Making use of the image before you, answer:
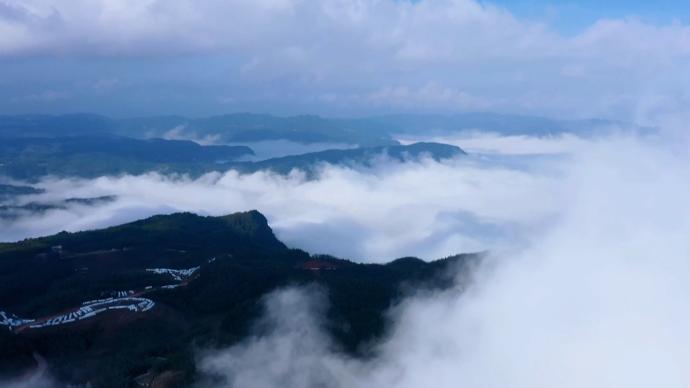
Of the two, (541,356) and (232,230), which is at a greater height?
(232,230)

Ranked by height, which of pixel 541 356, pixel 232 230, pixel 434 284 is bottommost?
pixel 541 356

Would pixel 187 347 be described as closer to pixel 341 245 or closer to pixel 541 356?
pixel 541 356

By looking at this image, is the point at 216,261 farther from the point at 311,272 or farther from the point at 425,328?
the point at 425,328

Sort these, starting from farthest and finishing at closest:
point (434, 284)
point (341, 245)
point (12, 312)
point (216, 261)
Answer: point (341, 245) < point (216, 261) < point (434, 284) < point (12, 312)

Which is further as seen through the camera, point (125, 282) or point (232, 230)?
point (232, 230)

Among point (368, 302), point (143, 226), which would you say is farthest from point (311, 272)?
point (143, 226)

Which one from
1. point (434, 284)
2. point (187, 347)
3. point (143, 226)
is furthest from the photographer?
point (143, 226)

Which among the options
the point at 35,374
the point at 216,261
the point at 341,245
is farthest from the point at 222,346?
the point at 341,245
